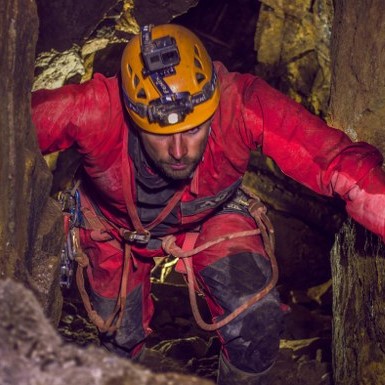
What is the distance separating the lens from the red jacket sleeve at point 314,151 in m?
2.95

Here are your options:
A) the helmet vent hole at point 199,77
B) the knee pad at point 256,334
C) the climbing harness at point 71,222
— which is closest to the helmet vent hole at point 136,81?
the helmet vent hole at point 199,77

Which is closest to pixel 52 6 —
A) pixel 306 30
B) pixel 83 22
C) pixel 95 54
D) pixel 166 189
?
pixel 83 22

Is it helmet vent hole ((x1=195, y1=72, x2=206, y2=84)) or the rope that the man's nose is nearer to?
helmet vent hole ((x1=195, y1=72, x2=206, y2=84))

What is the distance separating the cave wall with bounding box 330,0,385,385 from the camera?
3.42 metres

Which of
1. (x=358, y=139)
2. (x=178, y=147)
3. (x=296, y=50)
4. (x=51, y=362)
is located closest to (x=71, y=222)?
(x=178, y=147)

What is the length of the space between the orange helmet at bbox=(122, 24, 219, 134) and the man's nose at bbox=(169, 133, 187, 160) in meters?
0.06

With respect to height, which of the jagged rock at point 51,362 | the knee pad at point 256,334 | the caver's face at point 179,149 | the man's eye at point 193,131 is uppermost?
the jagged rock at point 51,362

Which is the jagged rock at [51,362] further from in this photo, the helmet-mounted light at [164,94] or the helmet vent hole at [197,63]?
the helmet vent hole at [197,63]

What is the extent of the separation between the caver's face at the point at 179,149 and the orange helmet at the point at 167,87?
67 millimetres

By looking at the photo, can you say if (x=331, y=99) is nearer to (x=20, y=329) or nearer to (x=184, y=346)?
(x=184, y=346)

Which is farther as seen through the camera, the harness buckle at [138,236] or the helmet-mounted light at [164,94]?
the harness buckle at [138,236]

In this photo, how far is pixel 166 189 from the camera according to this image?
3596mm

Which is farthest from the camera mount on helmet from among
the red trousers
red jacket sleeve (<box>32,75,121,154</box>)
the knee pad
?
the knee pad

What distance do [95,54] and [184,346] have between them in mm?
2782
